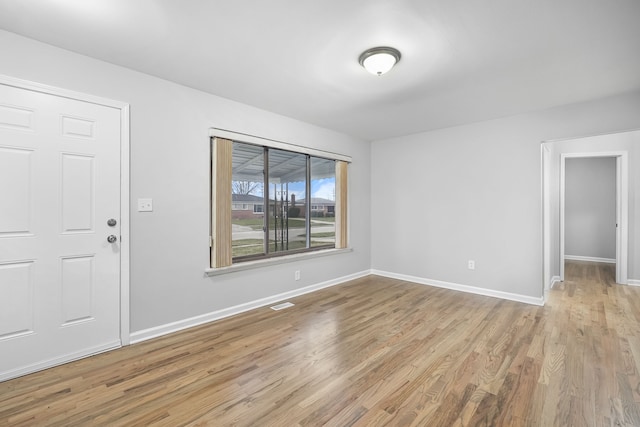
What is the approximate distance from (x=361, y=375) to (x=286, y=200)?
2688 mm

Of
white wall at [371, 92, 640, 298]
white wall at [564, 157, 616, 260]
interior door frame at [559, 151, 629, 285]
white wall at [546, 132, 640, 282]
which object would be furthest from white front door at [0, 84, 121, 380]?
white wall at [564, 157, 616, 260]

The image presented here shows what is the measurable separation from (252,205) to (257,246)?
67 centimetres

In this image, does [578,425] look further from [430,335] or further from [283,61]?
[283,61]

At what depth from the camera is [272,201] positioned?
3.97 metres

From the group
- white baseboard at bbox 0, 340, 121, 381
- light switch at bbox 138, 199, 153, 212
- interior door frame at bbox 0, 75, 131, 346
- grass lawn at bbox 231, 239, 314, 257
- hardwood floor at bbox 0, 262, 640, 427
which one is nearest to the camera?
hardwood floor at bbox 0, 262, 640, 427

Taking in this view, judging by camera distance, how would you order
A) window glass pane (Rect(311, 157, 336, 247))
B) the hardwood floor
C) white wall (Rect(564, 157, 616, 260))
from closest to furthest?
the hardwood floor
window glass pane (Rect(311, 157, 336, 247))
white wall (Rect(564, 157, 616, 260))

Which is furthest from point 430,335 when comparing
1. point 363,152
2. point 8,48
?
point 8,48

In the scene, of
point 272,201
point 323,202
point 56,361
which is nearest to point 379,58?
point 272,201

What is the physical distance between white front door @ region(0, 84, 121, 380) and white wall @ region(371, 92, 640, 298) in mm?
3949

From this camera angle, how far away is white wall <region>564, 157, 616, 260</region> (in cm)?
629

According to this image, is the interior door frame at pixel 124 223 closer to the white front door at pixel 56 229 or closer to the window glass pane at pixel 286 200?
the white front door at pixel 56 229

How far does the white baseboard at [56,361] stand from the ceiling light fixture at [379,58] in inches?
126

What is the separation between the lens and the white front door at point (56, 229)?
2.10 meters

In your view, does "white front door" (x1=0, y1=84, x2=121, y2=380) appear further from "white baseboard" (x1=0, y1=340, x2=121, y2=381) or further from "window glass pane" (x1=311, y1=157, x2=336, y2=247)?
"window glass pane" (x1=311, y1=157, x2=336, y2=247)
